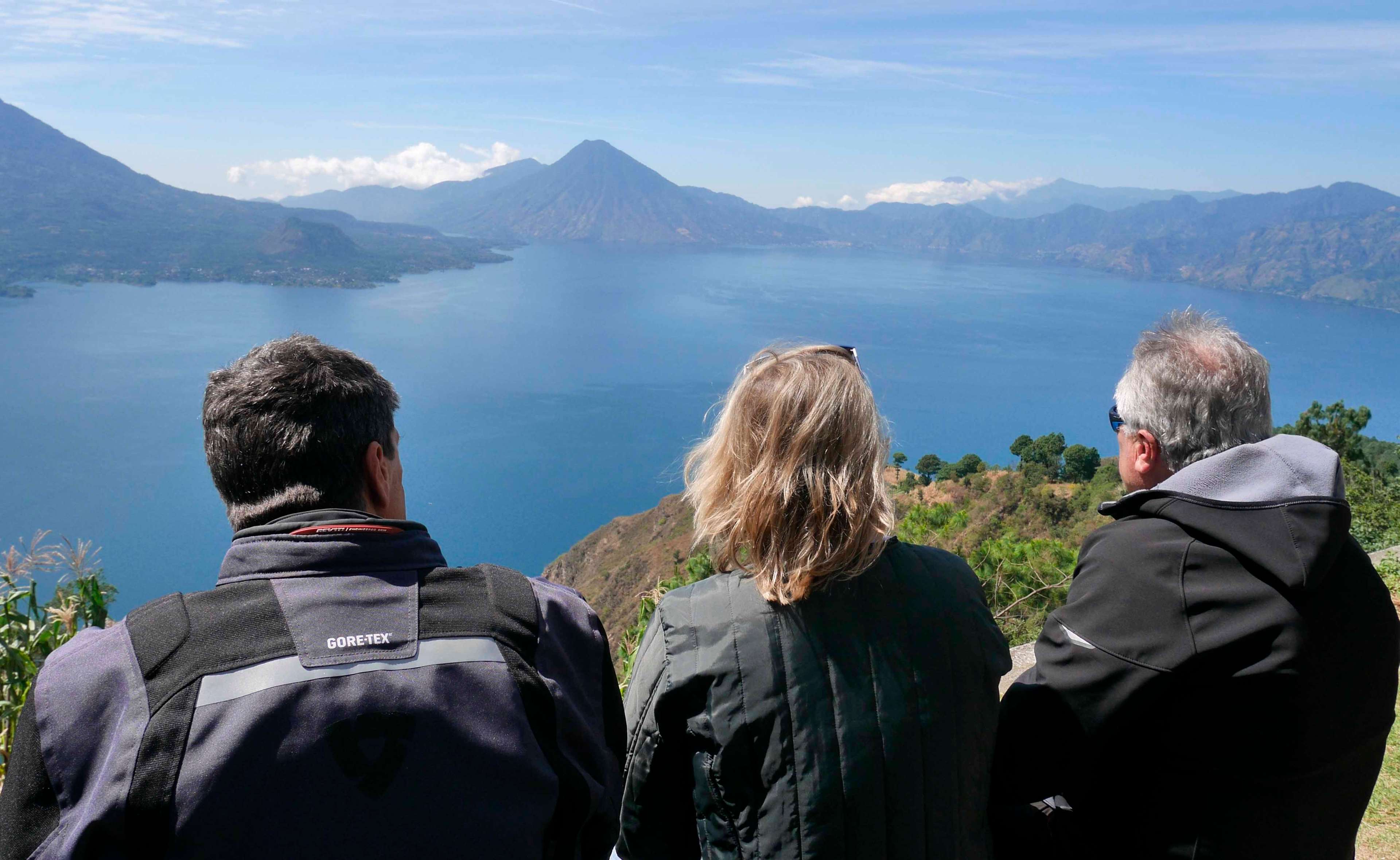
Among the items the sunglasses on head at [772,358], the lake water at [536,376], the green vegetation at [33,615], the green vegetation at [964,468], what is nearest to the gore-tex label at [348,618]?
the sunglasses on head at [772,358]

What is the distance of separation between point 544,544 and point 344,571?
35630 mm

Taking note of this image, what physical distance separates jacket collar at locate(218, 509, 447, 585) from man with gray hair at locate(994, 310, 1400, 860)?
0.95m

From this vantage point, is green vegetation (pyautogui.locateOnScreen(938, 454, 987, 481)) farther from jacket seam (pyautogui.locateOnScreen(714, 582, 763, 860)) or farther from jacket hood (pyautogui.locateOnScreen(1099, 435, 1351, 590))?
jacket seam (pyautogui.locateOnScreen(714, 582, 763, 860))

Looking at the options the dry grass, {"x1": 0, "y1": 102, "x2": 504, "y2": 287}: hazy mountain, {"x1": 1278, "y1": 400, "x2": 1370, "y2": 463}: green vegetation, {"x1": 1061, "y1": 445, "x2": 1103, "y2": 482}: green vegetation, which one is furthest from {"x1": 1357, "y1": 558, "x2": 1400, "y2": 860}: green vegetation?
{"x1": 0, "y1": 102, "x2": 504, "y2": 287}: hazy mountain

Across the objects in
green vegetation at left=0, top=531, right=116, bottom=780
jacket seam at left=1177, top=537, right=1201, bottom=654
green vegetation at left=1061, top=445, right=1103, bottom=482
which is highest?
jacket seam at left=1177, top=537, right=1201, bottom=654

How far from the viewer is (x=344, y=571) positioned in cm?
97

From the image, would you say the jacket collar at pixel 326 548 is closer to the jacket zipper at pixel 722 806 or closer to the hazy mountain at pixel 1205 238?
the jacket zipper at pixel 722 806

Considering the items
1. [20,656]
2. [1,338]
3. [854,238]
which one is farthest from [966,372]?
[854,238]

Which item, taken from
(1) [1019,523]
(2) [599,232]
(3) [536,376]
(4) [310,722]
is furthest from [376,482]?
(2) [599,232]

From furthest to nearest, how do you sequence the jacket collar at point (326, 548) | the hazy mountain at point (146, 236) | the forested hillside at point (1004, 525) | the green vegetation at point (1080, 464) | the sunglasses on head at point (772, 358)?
the hazy mountain at point (146, 236) → the green vegetation at point (1080, 464) → the forested hillside at point (1004, 525) → the sunglasses on head at point (772, 358) → the jacket collar at point (326, 548)

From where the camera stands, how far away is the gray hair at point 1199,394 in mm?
1369

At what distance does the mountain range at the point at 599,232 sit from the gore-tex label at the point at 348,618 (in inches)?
3969

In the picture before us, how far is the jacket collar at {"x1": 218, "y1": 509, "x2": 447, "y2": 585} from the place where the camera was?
954 mm

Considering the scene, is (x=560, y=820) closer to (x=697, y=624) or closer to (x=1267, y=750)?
(x=697, y=624)
